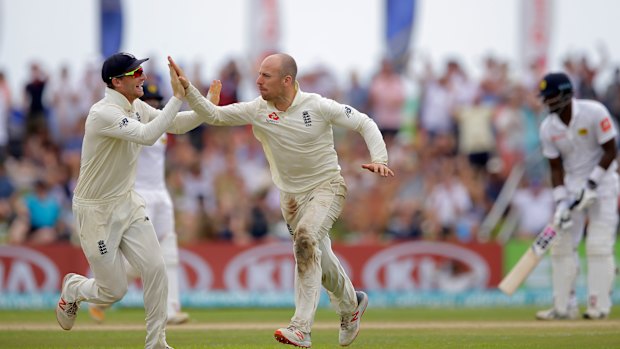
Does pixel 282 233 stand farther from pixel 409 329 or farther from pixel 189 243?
pixel 409 329

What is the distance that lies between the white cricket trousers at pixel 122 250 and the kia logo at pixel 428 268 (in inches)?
368

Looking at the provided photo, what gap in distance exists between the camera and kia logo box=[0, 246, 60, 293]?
19.0 meters

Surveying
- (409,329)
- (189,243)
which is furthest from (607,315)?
(189,243)

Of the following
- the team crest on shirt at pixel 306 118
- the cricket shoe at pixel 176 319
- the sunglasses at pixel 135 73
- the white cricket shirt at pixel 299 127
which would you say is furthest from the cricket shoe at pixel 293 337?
the cricket shoe at pixel 176 319

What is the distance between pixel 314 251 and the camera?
35.2 feet

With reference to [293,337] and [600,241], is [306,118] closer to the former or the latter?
[293,337]

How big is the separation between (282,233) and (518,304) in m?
4.17

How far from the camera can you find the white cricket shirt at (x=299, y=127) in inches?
433

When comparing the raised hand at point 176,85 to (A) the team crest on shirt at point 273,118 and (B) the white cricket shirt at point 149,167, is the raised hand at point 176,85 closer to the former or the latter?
(A) the team crest on shirt at point 273,118

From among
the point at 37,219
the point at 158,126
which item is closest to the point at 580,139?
the point at 158,126

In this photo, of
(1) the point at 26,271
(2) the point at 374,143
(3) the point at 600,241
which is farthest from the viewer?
(1) the point at 26,271

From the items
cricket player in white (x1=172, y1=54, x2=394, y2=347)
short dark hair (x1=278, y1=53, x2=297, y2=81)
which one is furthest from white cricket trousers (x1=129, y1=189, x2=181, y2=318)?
short dark hair (x1=278, y1=53, x2=297, y2=81)

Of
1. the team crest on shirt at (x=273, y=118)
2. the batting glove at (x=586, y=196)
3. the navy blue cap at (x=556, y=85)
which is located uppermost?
the navy blue cap at (x=556, y=85)

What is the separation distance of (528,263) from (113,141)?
6.03 meters
